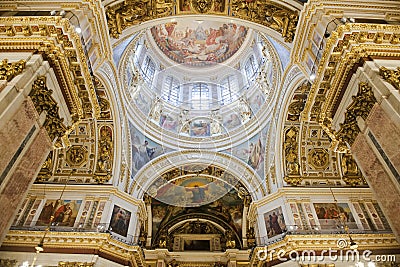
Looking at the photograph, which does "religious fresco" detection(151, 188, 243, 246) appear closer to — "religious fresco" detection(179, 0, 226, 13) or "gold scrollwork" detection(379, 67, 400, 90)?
"religious fresco" detection(179, 0, 226, 13)

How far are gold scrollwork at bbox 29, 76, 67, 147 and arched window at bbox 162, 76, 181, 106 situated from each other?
12764mm

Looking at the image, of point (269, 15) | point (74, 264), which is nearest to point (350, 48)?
point (269, 15)

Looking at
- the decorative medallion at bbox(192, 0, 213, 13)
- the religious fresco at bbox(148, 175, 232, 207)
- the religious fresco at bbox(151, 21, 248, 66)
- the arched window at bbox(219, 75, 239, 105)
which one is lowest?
the decorative medallion at bbox(192, 0, 213, 13)

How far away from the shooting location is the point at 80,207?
13297 millimetres

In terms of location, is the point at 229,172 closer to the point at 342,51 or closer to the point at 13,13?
the point at 342,51

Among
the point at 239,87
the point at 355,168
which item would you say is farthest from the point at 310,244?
the point at 239,87

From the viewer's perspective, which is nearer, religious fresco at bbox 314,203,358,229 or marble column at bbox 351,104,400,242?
marble column at bbox 351,104,400,242

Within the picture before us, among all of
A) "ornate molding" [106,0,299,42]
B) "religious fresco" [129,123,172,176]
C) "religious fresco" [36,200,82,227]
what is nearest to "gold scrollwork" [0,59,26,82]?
"ornate molding" [106,0,299,42]

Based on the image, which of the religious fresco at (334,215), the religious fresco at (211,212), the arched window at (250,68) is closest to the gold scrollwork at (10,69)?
the religious fresco at (334,215)

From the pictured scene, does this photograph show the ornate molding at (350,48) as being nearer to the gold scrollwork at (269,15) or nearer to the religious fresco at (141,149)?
the gold scrollwork at (269,15)

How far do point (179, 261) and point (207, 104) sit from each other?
10360 mm

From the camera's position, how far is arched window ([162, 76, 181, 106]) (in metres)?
20.6

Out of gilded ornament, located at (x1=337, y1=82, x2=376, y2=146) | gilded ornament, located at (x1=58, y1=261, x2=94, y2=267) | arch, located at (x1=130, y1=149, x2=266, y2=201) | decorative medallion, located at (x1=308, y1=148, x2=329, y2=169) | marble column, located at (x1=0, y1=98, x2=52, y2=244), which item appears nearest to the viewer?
marble column, located at (x1=0, y1=98, x2=52, y2=244)

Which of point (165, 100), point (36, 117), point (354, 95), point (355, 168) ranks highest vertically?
point (165, 100)
